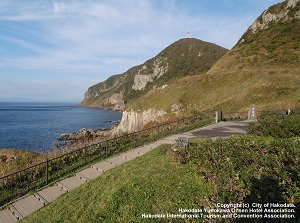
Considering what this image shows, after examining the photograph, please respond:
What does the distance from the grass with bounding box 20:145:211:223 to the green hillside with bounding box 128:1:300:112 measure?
23.5m

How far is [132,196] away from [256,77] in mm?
40007

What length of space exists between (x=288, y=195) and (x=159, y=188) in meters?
4.02

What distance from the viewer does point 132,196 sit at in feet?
24.1

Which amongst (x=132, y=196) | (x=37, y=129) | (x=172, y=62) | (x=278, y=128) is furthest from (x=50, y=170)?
(x=172, y=62)

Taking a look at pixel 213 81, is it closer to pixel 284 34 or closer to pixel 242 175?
pixel 284 34

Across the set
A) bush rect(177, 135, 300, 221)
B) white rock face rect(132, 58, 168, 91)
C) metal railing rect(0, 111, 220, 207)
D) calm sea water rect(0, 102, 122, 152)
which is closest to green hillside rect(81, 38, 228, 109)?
white rock face rect(132, 58, 168, 91)

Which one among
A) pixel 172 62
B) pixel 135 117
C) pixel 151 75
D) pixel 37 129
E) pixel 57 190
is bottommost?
pixel 37 129

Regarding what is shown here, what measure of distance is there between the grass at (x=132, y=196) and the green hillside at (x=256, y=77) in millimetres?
23469

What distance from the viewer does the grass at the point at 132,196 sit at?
644 centimetres

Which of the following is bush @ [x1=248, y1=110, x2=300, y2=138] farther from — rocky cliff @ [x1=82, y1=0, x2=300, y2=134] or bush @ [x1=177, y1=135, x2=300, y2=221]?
rocky cliff @ [x1=82, y1=0, x2=300, y2=134]

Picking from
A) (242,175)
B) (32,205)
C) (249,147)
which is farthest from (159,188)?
(32,205)

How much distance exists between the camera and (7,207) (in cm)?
906

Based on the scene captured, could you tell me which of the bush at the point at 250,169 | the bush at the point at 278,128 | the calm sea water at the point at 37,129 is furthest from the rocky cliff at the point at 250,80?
the bush at the point at 250,169

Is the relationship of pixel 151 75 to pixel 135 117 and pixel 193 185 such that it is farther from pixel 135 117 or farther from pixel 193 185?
pixel 193 185
